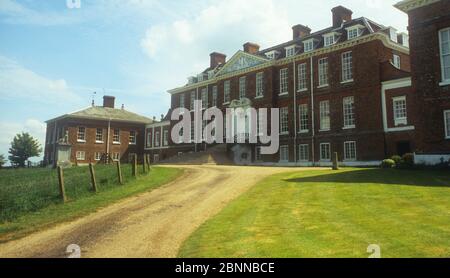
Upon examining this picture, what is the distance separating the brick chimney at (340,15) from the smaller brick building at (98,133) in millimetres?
32331

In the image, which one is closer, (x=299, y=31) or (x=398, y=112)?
(x=398, y=112)

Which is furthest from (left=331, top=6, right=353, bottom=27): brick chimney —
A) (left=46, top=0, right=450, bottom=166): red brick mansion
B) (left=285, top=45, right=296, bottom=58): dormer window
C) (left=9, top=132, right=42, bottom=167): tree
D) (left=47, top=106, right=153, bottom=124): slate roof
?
(left=9, top=132, right=42, bottom=167): tree

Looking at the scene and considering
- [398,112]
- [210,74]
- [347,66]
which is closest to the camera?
[398,112]

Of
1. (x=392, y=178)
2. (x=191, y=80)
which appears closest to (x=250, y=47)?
(x=191, y=80)

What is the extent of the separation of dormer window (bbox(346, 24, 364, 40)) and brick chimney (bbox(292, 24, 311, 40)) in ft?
29.7

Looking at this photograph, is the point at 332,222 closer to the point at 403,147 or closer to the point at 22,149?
the point at 403,147

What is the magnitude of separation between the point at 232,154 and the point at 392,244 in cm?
3543

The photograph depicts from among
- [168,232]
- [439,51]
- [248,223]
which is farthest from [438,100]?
[168,232]

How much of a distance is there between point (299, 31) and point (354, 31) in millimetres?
10052

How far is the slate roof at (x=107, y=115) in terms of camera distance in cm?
5588

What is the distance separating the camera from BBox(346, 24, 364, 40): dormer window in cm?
3522

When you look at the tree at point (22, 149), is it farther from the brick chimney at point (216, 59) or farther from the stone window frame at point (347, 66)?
the stone window frame at point (347, 66)

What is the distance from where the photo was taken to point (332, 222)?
10266 mm

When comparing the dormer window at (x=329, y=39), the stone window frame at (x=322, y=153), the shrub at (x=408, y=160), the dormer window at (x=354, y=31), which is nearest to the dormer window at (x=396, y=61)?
the dormer window at (x=354, y=31)
